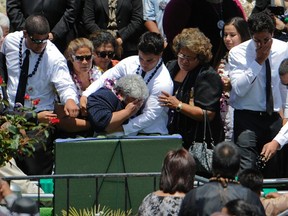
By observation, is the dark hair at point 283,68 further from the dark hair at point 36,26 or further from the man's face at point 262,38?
the dark hair at point 36,26

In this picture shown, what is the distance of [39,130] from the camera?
36.6ft

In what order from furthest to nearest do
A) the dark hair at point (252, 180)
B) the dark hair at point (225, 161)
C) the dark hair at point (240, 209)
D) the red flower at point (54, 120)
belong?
1. the red flower at point (54, 120)
2. the dark hair at point (252, 180)
3. the dark hair at point (225, 161)
4. the dark hair at point (240, 209)

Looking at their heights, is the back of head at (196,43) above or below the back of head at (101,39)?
above

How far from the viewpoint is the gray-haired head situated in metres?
11.2

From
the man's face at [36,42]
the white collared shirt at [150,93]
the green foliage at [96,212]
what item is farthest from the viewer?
the man's face at [36,42]

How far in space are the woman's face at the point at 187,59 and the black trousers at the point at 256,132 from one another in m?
0.66

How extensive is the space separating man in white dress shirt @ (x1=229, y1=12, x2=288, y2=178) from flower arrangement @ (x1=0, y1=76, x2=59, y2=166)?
193cm

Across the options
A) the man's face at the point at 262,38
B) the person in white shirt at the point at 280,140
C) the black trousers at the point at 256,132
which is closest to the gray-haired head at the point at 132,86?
the black trousers at the point at 256,132

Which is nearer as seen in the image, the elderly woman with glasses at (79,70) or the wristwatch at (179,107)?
the wristwatch at (179,107)

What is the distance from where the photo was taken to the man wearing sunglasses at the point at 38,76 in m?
11.7

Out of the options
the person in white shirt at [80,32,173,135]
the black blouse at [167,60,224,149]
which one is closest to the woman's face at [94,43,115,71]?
the person in white shirt at [80,32,173,135]

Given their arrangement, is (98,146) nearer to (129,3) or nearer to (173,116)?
(173,116)

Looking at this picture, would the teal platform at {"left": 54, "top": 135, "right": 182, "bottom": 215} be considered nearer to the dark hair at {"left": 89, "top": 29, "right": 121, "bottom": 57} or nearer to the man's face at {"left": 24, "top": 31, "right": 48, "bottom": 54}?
the man's face at {"left": 24, "top": 31, "right": 48, "bottom": 54}

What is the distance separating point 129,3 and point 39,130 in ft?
10.4
